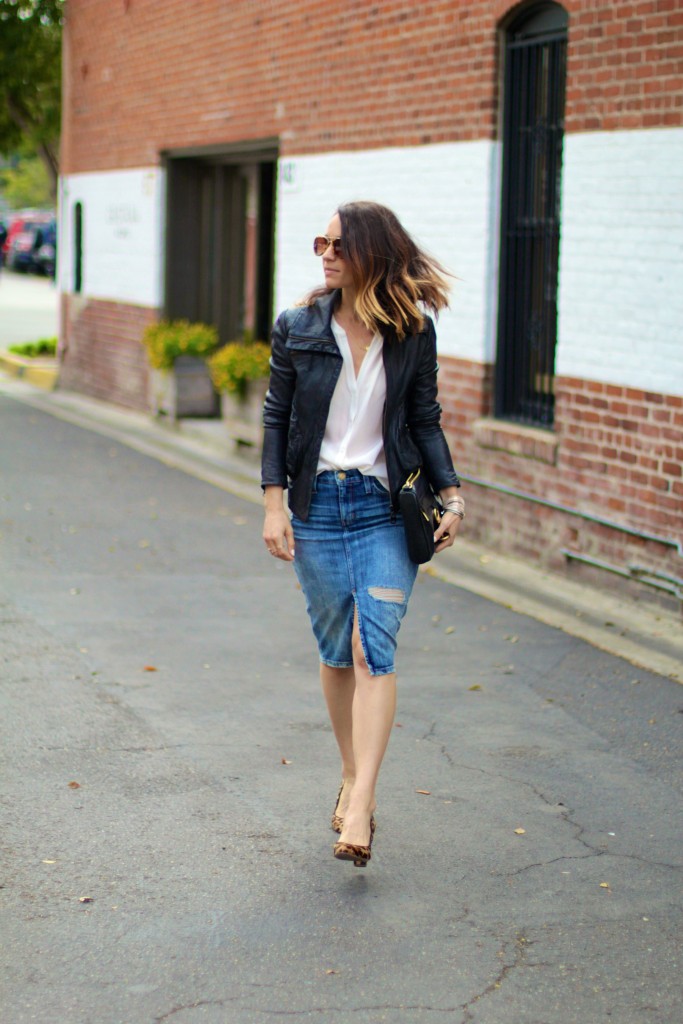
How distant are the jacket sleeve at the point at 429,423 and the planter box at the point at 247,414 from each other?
28.5 ft

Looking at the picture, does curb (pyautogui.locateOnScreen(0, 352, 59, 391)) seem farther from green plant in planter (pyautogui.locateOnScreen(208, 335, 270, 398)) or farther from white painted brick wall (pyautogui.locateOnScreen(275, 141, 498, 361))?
white painted brick wall (pyautogui.locateOnScreen(275, 141, 498, 361))

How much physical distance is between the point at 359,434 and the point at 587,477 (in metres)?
4.60

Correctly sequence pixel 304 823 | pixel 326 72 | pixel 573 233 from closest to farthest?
pixel 304 823 → pixel 573 233 → pixel 326 72

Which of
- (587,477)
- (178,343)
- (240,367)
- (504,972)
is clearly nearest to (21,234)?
(178,343)

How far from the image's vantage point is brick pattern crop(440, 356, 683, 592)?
328 inches

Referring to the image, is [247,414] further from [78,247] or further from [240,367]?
[78,247]

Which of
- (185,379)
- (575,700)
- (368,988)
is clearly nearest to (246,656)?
(575,700)

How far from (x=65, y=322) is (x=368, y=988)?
1717cm

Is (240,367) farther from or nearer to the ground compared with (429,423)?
farther from the ground

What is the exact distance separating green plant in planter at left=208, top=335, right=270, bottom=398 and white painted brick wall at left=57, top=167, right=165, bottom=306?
294 cm

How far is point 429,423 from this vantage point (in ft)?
15.7

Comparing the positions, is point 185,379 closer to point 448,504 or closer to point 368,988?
point 448,504

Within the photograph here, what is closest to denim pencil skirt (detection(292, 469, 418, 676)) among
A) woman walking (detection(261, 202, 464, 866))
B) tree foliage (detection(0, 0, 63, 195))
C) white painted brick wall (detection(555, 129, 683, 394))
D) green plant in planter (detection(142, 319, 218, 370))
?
woman walking (detection(261, 202, 464, 866))

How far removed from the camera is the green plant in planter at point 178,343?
1564 cm
